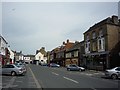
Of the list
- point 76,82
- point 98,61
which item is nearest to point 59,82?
point 76,82

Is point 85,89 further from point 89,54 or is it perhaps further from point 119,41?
point 89,54

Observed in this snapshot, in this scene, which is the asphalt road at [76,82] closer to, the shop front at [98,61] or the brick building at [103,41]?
the shop front at [98,61]

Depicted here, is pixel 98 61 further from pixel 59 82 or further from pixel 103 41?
pixel 59 82

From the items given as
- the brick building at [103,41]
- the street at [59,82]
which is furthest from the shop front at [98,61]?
the street at [59,82]

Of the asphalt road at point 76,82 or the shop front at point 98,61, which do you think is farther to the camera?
the shop front at point 98,61

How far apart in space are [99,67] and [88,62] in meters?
9.26

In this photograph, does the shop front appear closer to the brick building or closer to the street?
the brick building

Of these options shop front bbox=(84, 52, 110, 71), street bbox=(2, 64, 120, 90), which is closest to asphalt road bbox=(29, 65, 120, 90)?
street bbox=(2, 64, 120, 90)

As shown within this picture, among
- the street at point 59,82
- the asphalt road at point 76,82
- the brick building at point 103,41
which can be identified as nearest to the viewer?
the street at point 59,82

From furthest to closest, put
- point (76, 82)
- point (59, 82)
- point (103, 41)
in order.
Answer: point (103, 41) < point (76, 82) < point (59, 82)

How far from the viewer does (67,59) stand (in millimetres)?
92188

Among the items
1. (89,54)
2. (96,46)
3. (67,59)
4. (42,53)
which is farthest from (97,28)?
(42,53)

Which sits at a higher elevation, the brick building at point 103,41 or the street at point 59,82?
→ the brick building at point 103,41

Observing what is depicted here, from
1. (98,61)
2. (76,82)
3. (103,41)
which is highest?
(103,41)
